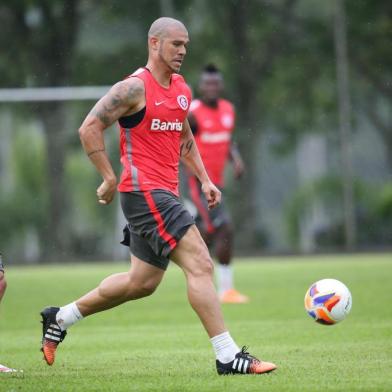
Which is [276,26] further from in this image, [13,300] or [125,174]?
[125,174]

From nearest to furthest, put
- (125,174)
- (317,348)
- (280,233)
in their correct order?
1. (125,174)
2. (317,348)
3. (280,233)

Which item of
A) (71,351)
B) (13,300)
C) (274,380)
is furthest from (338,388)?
(13,300)

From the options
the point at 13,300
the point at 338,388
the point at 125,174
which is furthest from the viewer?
the point at 13,300

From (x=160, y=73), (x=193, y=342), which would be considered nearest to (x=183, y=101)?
(x=160, y=73)

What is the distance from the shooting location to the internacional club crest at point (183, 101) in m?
7.70

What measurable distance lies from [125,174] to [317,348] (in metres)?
2.26

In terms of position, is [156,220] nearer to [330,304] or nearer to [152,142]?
[152,142]

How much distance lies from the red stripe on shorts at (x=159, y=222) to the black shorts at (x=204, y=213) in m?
6.50

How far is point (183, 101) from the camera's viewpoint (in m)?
7.73

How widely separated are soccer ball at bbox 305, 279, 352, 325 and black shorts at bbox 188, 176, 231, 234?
18.9 ft

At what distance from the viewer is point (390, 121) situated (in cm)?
2505

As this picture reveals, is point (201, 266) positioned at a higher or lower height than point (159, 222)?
lower

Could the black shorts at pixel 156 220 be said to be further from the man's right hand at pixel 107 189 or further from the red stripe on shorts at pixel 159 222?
the man's right hand at pixel 107 189

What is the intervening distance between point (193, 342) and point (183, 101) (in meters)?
2.60
